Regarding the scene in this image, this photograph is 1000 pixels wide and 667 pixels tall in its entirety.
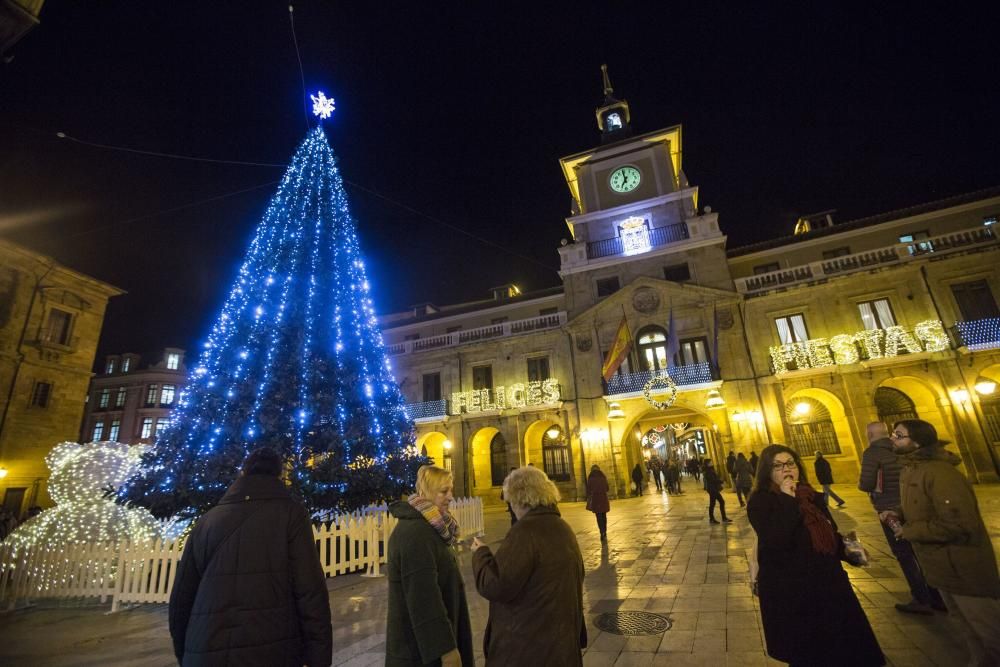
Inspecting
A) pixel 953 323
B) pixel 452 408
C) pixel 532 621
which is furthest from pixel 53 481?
pixel 953 323

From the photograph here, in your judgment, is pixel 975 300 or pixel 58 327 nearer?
pixel 975 300

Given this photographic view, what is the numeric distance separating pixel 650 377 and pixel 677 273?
18.9 feet


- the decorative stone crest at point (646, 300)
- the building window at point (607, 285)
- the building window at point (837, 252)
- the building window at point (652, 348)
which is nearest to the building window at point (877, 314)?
the building window at point (837, 252)

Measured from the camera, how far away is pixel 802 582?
267 cm

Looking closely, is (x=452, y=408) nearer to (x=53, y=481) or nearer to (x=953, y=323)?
(x=53, y=481)

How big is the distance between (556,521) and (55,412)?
27.7 meters

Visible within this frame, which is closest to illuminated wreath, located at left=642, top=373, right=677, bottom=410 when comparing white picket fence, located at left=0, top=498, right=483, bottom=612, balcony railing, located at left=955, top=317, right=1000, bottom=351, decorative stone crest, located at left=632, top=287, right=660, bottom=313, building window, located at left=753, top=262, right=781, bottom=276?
decorative stone crest, located at left=632, top=287, right=660, bottom=313

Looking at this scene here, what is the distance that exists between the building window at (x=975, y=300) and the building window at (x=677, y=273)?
10.1 m

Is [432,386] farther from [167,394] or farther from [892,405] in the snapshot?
[167,394]

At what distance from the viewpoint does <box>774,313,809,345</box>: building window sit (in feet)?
65.2

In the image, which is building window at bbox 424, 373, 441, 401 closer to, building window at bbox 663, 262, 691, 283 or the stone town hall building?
the stone town hall building

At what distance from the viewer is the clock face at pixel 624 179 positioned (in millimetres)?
25438

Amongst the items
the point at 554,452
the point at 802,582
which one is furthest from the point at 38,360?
the point at 802,582

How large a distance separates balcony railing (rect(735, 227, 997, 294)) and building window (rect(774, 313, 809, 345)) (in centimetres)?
153
